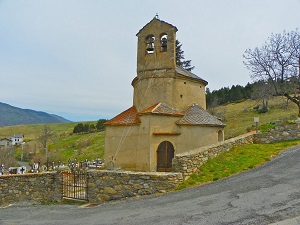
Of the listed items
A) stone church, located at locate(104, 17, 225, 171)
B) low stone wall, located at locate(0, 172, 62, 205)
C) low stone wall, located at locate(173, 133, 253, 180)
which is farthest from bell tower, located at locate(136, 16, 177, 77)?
low stone wall, located at locate(0, 172, 62, 205)

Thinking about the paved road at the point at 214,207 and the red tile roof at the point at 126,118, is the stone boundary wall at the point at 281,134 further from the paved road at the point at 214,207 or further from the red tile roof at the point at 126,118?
the red tile roof at the point at 126,118

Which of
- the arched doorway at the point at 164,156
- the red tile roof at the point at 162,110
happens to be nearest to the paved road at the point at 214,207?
the arched doorway at the point at 164,156

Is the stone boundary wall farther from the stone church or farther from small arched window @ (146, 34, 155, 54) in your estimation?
small arched window @ (146, 34, 155, 54)

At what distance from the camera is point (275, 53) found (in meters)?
24.1

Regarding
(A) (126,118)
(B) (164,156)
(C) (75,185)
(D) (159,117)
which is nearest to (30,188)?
(C) (75,185)

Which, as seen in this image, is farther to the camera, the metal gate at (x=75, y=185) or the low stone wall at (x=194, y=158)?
the metal gate at (x=75, y=185)

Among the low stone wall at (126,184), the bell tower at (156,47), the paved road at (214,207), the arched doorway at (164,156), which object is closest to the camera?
the paved road at (214,207)

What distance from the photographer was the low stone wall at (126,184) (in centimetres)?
1062

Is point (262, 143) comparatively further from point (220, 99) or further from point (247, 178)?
point (220, 99)

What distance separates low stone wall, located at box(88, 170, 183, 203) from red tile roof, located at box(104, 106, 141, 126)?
6.04 metres

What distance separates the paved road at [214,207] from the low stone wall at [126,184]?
514 millimetres

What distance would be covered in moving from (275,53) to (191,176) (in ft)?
58.2

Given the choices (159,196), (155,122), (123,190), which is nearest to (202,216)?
(159,196)

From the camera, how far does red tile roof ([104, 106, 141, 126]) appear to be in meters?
17.7
